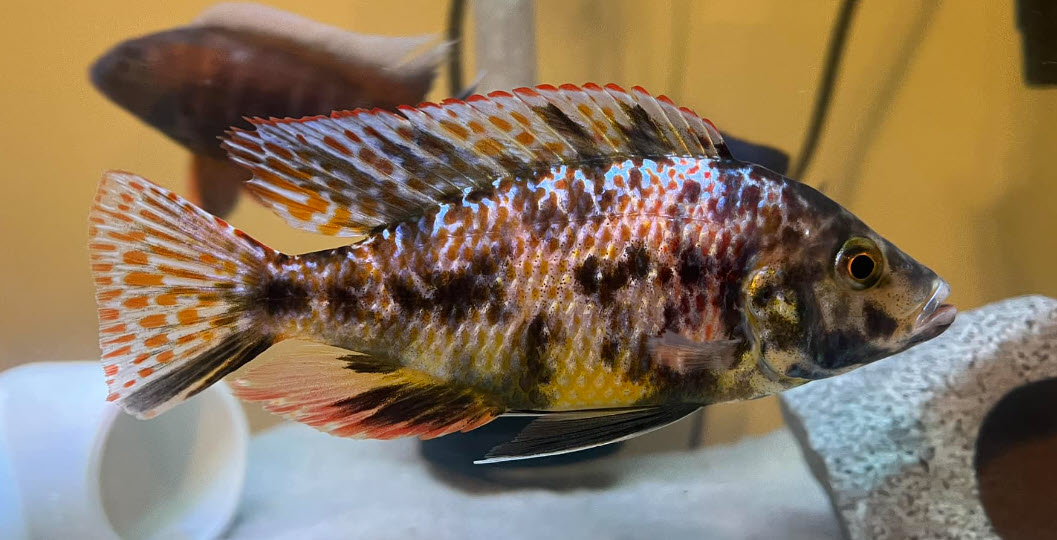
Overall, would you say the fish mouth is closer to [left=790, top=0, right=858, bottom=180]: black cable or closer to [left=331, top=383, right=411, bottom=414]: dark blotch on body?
[left=331, top=383, right=411, bottom=414]: dark blotch on body

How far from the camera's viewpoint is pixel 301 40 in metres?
1.23

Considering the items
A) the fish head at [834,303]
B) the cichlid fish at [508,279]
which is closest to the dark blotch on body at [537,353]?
the cichlid fish at [508,279]

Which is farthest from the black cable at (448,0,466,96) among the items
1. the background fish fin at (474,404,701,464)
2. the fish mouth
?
the fish mouth

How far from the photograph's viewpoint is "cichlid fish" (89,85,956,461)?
2.04ft

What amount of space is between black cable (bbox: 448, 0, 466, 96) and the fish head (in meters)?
0.83

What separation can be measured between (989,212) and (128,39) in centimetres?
223

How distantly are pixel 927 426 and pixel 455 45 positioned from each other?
4.21 feet

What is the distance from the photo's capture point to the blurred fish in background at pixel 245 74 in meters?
1.19

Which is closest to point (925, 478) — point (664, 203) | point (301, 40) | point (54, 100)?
point (664, 203)

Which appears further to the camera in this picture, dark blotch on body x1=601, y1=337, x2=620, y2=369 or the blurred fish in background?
the blurred fish in background

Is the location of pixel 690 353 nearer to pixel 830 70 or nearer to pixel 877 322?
pixel 877 322

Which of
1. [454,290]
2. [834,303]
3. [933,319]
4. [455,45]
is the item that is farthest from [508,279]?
[455,45]

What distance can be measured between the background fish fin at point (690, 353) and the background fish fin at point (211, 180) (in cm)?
100

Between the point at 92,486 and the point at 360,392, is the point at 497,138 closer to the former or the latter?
the point at 360,392
